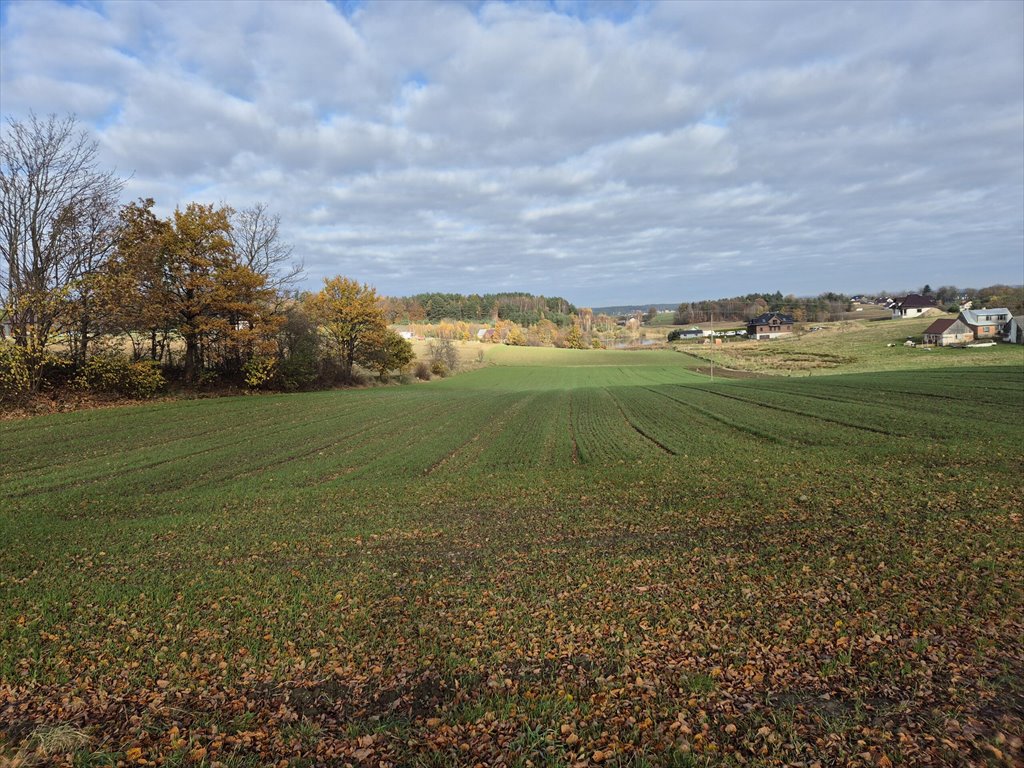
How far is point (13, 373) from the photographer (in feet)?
95.6

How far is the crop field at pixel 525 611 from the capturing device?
5.51 meters

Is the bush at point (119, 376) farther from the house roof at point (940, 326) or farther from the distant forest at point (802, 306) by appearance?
the distant forest at point (802, 306)

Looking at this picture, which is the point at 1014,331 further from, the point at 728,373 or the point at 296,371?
the point at 296,371

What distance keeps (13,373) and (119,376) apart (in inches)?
246

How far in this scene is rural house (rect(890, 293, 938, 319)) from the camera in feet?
443

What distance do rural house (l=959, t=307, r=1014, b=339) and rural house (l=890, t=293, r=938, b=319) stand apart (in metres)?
45.9

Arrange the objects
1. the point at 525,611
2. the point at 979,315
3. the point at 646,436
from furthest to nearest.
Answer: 1. the point at 979,315
2. the point at 646,436
3. the point at 525,611

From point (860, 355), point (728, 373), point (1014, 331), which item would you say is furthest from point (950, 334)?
point (728, 373)

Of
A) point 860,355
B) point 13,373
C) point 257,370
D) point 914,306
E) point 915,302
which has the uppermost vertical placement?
point 915,302

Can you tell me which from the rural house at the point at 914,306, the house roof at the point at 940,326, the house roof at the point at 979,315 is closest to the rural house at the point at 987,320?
the house roof at the point at 979,315

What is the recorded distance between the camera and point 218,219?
4184cm

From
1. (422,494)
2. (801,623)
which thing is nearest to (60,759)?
(801,623)

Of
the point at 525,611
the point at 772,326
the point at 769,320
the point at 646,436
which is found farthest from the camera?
the point at 769,320

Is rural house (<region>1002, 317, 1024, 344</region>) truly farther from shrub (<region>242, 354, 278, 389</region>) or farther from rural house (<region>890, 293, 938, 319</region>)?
shrub (<region>242, 354, 278, 389</region>)
